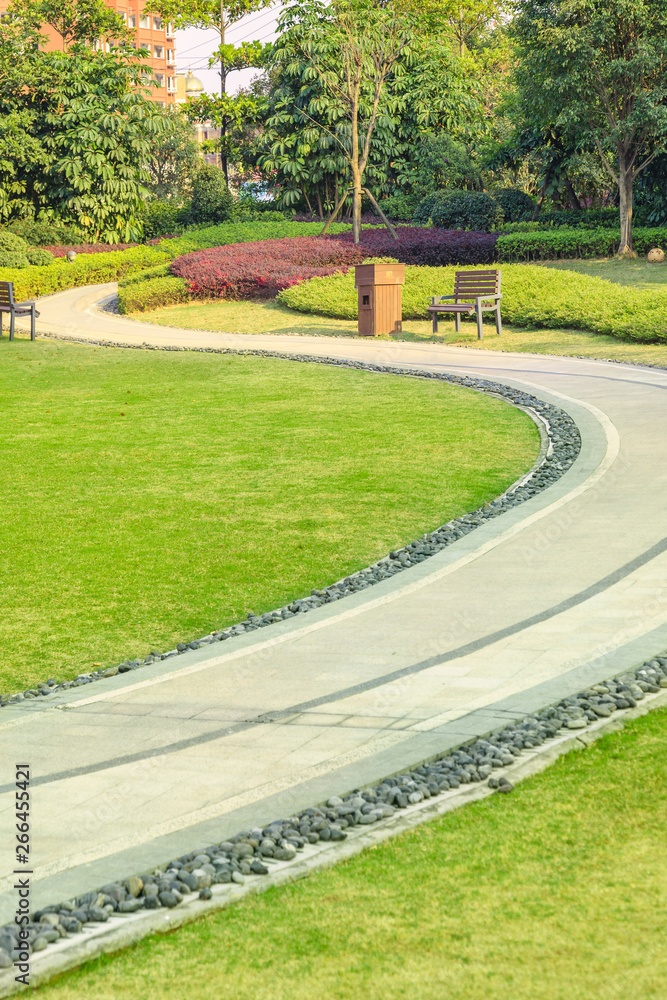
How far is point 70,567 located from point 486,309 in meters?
15.6

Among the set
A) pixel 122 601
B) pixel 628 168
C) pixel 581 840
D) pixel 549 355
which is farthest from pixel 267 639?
pixel 628 168

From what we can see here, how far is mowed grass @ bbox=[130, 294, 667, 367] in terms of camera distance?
19625 mm

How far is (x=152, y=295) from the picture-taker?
3014 centimetres

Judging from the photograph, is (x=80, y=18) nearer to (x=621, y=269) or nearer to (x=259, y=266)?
(x=259, y=266)

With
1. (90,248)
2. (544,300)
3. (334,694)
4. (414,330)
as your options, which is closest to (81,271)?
(90,248)

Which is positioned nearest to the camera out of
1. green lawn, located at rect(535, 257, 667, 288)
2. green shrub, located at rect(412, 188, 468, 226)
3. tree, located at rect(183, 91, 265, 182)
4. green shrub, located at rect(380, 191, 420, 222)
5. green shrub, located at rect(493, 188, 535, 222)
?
green lawn, located at rect(535, 257, 667, 288)

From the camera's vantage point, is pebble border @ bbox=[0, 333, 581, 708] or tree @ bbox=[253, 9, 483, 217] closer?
pebble border @ bbox=[0, 333, 581, 708]

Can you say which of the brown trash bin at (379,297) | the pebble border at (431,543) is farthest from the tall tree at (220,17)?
the pebble border at (431,543)

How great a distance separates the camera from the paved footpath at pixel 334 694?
13.2 feet

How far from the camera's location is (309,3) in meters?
39.8

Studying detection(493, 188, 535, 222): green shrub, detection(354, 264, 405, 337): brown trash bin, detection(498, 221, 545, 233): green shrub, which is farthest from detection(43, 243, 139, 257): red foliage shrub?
detection(354, 264, 405, 337): brown trash bin

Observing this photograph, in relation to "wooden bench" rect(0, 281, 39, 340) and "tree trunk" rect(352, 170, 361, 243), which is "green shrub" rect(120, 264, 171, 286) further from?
"wooden bench" rect(0, 281, 39, 340)

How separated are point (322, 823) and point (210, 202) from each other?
4408 cm

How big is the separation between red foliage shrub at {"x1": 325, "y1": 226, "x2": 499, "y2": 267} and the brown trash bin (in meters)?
8.44
